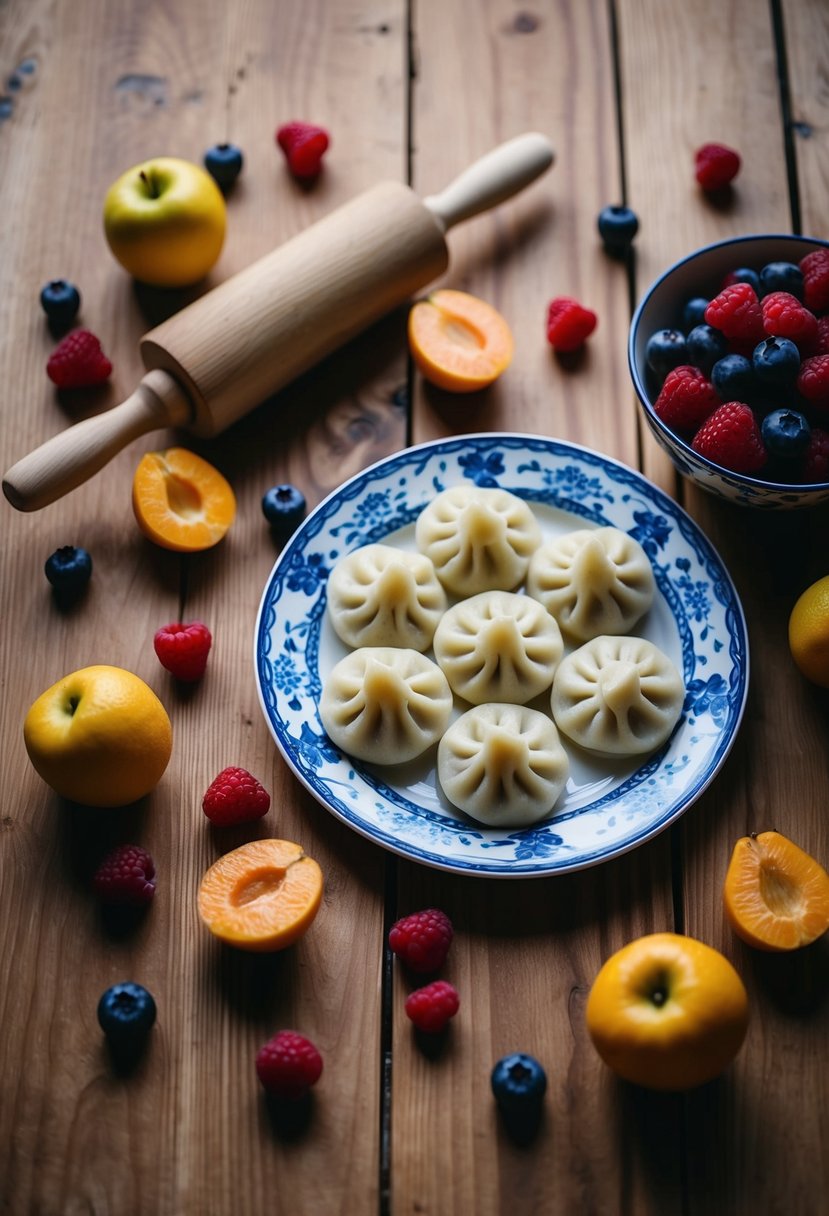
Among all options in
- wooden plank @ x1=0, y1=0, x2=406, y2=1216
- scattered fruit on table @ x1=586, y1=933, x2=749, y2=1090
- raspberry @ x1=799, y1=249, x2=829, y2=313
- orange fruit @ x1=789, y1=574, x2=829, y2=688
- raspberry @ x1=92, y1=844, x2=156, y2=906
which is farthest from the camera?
raspberry @ x1=799, y1=249, x2=829, y2=313

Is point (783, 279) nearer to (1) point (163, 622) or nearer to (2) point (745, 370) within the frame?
(2) point (745, 370)

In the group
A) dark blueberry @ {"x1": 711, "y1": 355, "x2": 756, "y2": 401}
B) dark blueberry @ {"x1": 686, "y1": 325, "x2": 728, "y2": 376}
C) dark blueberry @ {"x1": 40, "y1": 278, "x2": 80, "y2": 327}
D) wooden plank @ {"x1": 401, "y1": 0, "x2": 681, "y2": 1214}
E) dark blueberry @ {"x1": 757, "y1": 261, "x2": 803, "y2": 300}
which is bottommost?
wooden plank @ {"x1": 401, "y1": 0, "x2": 681, "y2": 1214}

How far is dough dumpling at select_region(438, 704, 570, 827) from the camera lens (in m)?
1.69

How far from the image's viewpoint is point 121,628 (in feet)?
6.31

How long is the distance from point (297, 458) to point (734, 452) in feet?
2.54

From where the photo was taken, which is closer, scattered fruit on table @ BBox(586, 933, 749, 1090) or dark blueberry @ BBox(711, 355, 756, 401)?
scattered fruit on table @ BBox(586, 933, 749, 1090)

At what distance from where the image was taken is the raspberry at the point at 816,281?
6.15 feet

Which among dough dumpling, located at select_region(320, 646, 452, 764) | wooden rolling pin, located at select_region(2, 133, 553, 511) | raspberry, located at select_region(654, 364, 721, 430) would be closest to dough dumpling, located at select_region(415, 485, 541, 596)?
dough dumpling, located at select_region(320, 646, 452, 764)

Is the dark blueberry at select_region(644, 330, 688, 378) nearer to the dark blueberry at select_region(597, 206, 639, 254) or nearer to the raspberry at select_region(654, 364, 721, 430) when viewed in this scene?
the raspberry at select_region(654, 364, 721, 430)

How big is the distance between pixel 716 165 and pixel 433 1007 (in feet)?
5.45

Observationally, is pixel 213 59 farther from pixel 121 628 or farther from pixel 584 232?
pixel 121 628

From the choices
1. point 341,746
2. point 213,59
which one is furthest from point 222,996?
point 213,59

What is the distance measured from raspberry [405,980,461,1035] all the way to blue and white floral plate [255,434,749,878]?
170 millimetres

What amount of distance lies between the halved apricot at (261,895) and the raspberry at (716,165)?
1.53 metres
